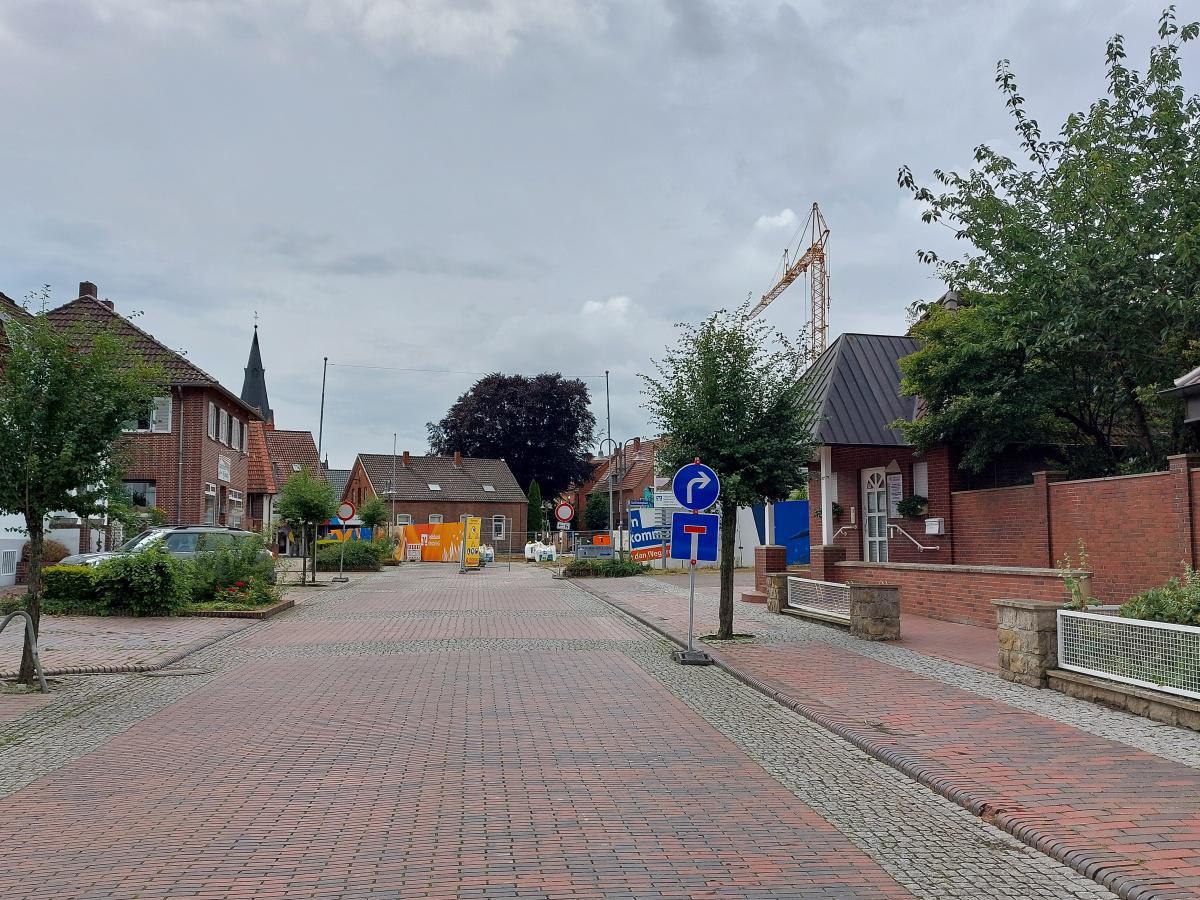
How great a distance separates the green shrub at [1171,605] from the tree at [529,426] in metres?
65.5

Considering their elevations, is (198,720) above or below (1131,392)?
below

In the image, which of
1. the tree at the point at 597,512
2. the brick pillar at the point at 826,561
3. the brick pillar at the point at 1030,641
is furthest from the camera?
the tree at the point at 597,512

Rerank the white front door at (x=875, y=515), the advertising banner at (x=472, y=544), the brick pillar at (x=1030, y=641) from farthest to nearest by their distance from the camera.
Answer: the advertising banner at (x=472, y=544)
the white front door at (x=875, y=515)
the brick pillar at (x=1030, y=641)

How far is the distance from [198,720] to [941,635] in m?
10.5

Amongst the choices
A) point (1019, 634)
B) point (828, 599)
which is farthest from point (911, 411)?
point (1019, 634)

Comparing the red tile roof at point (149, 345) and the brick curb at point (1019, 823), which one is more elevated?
the red tile roof at point (149, 345)

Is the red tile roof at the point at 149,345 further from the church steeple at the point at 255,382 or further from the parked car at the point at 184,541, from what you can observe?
the church steeple at the point at 255,382

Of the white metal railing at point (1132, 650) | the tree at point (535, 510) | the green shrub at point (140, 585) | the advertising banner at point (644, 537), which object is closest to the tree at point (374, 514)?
the tree at point (535, 510)

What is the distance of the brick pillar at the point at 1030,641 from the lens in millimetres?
11305

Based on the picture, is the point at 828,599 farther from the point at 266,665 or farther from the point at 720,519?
the point at 266,665

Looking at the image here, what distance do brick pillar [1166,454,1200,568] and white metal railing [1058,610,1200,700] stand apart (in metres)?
3.84

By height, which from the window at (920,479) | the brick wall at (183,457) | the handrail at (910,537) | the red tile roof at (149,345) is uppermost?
the red tile roof at (149,345)

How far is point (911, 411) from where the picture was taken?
2402cm

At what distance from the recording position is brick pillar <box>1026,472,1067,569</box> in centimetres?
1767
